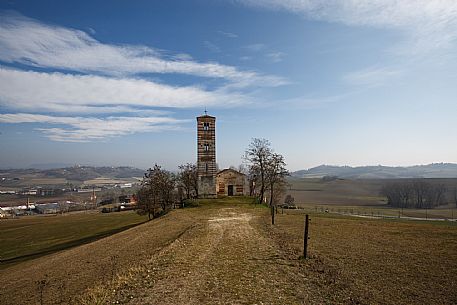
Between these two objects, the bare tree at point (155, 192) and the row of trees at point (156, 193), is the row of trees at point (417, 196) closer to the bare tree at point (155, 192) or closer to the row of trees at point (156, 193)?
the row of trees at point (156, 193)

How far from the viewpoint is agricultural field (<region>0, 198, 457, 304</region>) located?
1111 centimetres

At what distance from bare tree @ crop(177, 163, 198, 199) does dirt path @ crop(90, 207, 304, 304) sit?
3677cm

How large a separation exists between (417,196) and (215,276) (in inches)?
4633

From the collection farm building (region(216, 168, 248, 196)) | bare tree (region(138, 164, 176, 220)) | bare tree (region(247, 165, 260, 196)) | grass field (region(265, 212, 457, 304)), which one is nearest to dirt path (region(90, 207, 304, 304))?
grass field (region(265, 212, 457, 304))

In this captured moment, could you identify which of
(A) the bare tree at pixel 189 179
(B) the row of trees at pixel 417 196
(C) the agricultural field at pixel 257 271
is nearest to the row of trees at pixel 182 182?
(A) the bare tree at pixel 189 179

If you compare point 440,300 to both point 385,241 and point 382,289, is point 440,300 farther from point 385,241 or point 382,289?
point 385,241

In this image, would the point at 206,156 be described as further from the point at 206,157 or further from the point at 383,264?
the point at 383,264

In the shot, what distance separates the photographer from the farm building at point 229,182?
5378 cm

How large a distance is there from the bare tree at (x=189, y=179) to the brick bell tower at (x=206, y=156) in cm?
682

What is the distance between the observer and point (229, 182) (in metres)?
54.1

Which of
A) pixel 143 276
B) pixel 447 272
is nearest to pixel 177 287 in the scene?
pixel 143 276

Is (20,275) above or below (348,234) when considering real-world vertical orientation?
below

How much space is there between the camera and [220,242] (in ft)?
66.7

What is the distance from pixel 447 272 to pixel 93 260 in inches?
857
